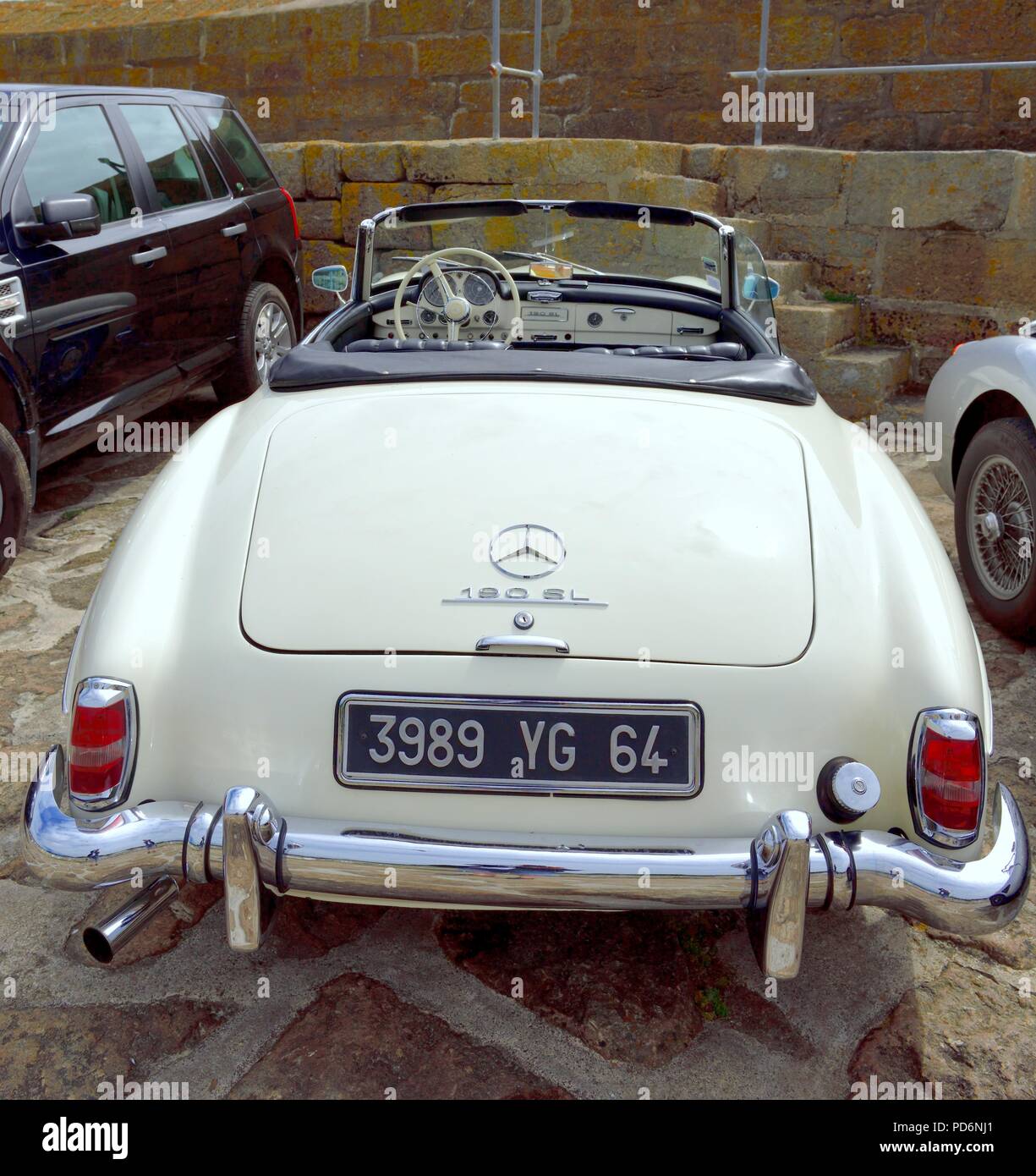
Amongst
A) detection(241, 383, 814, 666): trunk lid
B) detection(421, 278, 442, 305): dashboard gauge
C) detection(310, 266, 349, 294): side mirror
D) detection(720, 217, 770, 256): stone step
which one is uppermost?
detection(720, 217, 770, 256): stone step

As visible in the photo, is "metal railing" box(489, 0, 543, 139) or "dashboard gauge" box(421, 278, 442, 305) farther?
"metal railing" box(489, 0, 543, 139)

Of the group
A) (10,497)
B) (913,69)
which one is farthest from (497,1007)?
(913,69)

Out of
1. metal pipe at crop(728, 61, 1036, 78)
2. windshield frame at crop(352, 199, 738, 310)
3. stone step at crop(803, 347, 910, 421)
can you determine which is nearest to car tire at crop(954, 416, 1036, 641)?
windshield frame at crop(352, 199, 738, 310)

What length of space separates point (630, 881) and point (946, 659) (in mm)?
762

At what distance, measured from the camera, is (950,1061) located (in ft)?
6.73

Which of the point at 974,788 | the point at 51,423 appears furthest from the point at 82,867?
the point at 51,423

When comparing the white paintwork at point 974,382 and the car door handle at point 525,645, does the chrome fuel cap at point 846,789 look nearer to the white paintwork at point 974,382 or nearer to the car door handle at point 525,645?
the car door handle at point 525,645

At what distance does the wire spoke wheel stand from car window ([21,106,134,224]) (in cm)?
387

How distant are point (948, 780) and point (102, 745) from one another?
1.56m

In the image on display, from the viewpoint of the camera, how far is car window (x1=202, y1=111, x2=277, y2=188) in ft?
19.6

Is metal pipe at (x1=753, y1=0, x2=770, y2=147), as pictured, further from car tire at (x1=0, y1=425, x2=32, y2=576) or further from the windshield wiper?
car tire at (x1=0, y1=425, x2=32, y2=576)

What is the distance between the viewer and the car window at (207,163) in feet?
18.6

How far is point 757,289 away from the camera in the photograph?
3498mm
